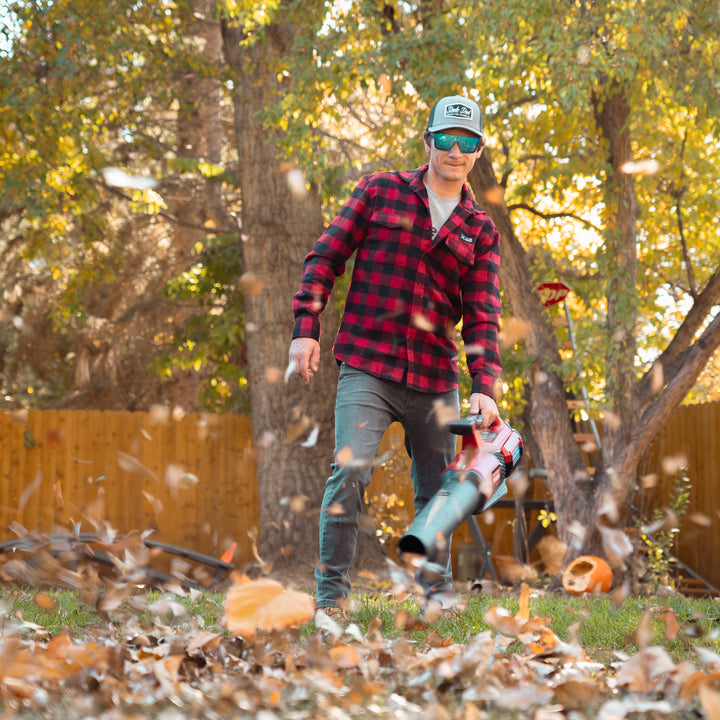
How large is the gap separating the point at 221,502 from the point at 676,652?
6785 mm

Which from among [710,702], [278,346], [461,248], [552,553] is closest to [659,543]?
[552,553]

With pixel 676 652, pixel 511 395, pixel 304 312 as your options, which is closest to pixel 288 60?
pixel 511 395

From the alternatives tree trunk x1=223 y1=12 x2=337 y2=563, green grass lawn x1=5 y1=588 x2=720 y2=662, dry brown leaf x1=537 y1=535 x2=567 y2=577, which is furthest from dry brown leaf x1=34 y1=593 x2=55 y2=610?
dry brown leaf x1=537 y1=535 x2=567 y2=577

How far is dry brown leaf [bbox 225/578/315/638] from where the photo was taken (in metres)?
2.28

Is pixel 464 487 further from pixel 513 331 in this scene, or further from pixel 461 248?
pixel 513 331

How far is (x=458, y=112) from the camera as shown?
3020 millimetres

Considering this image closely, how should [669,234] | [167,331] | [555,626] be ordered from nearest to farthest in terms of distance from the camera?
[555,626]
[669,234]
[167,331]

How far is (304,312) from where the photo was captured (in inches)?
118

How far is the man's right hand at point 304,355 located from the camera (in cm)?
287

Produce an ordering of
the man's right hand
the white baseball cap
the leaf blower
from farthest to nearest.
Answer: the white baseball cap < the man's right hand < the leaf blower

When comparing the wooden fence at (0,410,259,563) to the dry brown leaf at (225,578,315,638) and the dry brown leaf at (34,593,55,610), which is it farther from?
the dry brown leaf at (225,578,315,638)

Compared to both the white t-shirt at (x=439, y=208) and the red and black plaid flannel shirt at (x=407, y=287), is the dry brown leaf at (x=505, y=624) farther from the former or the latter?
the white t-shirt at (x=439, y=208)

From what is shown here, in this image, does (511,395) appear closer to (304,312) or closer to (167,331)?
(304,312)

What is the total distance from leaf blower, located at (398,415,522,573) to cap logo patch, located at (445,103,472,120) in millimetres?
1014
